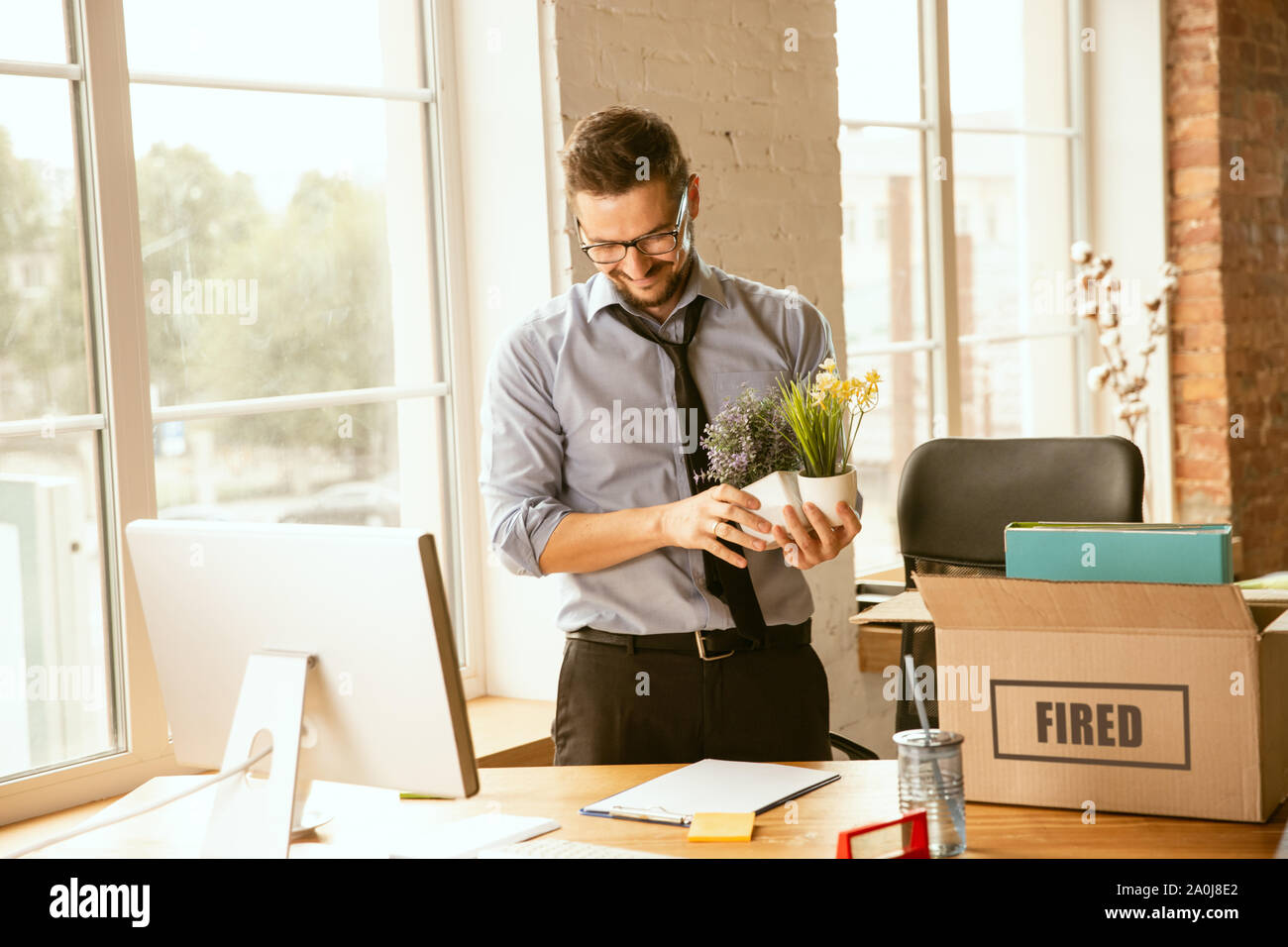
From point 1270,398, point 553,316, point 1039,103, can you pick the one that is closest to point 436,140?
point 553,316

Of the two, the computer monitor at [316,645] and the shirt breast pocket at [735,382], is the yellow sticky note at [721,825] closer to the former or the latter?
the computer monitor at [316,645]

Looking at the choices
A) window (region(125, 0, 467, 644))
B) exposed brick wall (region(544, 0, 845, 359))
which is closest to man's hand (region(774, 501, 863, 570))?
window (region(125, 0, 467, 644))

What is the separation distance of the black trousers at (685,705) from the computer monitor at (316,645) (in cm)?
71

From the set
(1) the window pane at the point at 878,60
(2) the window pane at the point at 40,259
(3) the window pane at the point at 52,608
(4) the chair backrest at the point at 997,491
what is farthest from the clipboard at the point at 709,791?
(1) the window pane at the point at 878,60

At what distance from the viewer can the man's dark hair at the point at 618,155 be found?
6.63 ft

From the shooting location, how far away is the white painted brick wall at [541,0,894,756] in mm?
2883

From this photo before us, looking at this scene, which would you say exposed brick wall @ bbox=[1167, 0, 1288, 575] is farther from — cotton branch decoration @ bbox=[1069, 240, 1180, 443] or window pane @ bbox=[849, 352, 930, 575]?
window pane @ bbox=[849, 352, 930, 575]

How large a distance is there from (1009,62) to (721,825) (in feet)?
12.5

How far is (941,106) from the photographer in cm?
415

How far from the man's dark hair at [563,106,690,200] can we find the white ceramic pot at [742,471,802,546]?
0.50 m

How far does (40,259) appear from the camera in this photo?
7.66ft

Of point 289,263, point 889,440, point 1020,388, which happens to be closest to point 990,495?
point 289,263

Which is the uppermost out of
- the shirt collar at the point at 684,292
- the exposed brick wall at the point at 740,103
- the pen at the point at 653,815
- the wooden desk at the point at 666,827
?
the exposed brick wall at the point at 740,103
